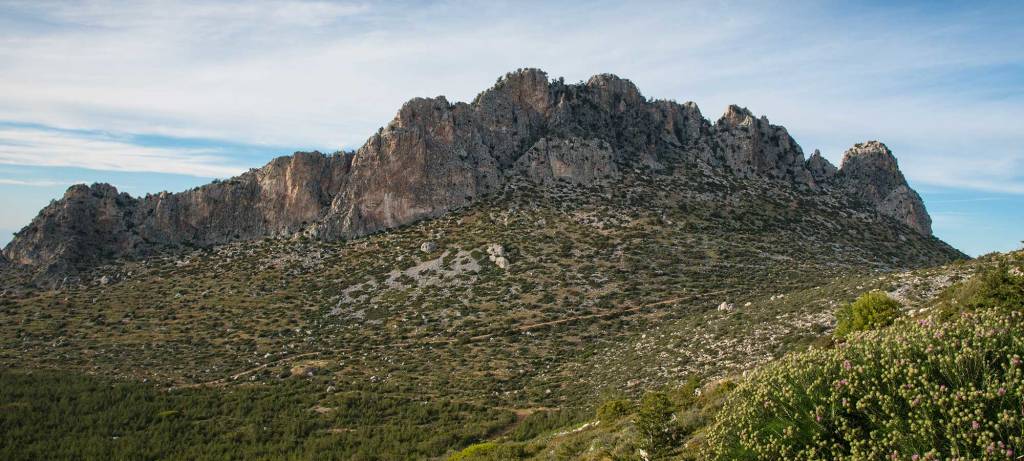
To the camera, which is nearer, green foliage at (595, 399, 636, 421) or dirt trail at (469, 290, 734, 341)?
green foliage at (595, 399, 636, 421)

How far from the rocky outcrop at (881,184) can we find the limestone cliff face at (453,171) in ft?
0.82

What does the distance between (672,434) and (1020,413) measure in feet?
29.9

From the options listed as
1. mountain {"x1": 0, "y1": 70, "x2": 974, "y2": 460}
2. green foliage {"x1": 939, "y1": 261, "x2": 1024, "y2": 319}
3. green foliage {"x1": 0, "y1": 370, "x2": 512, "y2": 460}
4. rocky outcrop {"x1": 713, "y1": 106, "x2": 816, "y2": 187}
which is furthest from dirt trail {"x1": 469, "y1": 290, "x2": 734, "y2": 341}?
rocky outcrop {"x1": 713, "y1": 106, "x2": 816, "y2": 187}

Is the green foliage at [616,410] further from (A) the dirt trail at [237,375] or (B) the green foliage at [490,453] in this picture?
(A) the dirt trail at [237,375]

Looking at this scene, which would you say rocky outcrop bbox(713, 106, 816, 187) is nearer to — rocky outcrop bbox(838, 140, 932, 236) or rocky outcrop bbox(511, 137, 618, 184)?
rocky outcrop bbox(838, 140, 932, 236)

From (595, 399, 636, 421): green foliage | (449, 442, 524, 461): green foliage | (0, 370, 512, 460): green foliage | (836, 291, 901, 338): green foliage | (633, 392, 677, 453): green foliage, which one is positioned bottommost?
(0, 370, 512, 460): green foliage

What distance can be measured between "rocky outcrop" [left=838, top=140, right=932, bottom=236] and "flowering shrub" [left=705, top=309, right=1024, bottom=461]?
3329 inches

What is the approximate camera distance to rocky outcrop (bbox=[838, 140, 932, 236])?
81.6 meters

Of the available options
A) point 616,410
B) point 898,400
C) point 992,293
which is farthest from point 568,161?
point 898,400

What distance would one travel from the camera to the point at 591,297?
5003cm

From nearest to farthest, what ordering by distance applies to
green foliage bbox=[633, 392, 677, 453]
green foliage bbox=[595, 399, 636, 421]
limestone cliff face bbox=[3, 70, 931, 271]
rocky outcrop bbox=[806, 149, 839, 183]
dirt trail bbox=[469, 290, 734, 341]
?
green foliage bbox=[633, 392, 677, 453] → green foliage bbox=[595, 399, 636, 421] → dirt trail bbox=[469, 290, 734, 341] → limestone cliff face bbox=[3, 70, 931, 271] → rocky outcrop bbox=[806, 149, 839, 183]

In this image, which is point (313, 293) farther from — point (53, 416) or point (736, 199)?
point (736, 199)

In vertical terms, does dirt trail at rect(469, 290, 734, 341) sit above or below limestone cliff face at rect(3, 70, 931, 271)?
below

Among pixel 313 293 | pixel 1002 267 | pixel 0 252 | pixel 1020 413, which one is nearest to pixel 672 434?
pixel 1020 413
